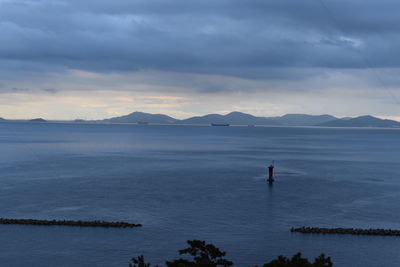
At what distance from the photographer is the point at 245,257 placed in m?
48.6

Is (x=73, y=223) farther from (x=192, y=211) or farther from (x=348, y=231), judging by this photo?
(x=348, y=231)

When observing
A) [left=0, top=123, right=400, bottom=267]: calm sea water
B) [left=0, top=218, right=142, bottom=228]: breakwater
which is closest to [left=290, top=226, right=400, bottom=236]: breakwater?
[left=0, top=123, right=400, bottom=267]: calm sea water

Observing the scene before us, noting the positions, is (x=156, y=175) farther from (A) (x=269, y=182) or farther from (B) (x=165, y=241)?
(B) (x=165, y=241)

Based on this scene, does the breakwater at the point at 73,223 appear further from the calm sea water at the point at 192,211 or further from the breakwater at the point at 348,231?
the breakwater at the point at 348,231

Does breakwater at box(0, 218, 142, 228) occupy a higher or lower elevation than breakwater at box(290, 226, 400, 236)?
lower

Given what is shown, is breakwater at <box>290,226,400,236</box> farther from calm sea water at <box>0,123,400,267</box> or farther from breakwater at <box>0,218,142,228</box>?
breakwater at <box>0,218,142,228</box>

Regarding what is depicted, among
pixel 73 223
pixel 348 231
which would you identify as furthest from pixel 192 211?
pixel 348 231

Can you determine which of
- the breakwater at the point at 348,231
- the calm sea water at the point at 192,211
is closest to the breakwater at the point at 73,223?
the calm sea water at the point at 192,211

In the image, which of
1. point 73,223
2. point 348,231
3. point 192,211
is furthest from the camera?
point 192,211

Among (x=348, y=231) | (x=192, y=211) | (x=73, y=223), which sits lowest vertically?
(x=73, y=223)

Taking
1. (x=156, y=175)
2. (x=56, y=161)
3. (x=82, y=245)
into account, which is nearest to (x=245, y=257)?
(x=82, y=245)

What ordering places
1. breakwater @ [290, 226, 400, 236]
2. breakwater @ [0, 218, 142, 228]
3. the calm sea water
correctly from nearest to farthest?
the calm sea water
breakwater @ [290, 226, 400, 236]
breakwater @ [0, 218, 142, 228]

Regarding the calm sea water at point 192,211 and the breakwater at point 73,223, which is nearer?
the calm sea water at point 192,211

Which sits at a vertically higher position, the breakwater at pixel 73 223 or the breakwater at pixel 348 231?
the breakwater at pixel 348 231
